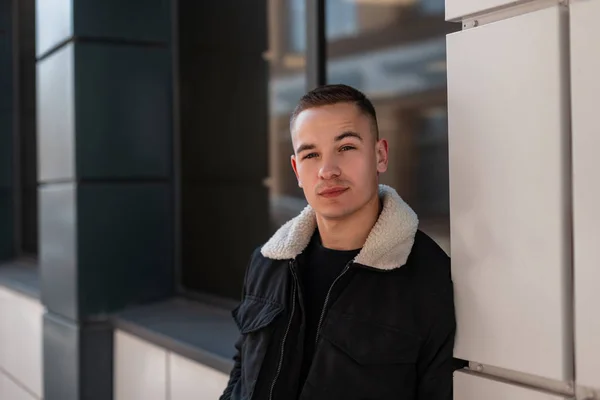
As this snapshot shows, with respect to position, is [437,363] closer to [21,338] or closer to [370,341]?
[370,341]

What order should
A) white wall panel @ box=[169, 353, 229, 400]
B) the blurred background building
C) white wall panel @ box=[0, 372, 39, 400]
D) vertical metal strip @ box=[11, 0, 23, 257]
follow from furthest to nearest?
vertical metal strip @ box=[11, 0, 23, 257], white wall panel @ box=[0, 372, 39, 400], white wall panel @ box=[169, 353, 229, 400], the blurred background building

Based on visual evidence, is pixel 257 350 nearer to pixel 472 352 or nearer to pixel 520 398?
pixel 472 352

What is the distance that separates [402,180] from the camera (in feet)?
8.71

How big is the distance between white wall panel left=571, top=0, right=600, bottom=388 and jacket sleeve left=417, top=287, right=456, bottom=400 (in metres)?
0.32

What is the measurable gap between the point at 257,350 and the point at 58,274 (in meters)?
2.62

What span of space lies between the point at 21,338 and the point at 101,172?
1.91 m

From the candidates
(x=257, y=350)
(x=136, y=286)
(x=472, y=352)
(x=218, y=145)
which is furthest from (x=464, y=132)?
(x=136, y=286)

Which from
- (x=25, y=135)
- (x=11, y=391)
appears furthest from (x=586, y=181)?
(x=25, y=135)

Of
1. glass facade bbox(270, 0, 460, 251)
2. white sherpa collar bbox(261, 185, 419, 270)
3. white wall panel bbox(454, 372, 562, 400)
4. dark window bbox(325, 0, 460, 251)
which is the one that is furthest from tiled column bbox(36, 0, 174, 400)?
white wall panel bbox(454, 372, 562, 400)

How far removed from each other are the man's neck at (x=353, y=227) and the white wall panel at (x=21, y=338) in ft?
11.6

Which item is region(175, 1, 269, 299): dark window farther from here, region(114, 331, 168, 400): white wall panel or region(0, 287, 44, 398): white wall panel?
region(0, 287, 44, 398): white wall panel

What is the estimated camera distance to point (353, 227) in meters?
1.72

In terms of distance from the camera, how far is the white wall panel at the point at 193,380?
2936mm

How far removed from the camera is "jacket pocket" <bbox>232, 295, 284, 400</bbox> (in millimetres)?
1776
